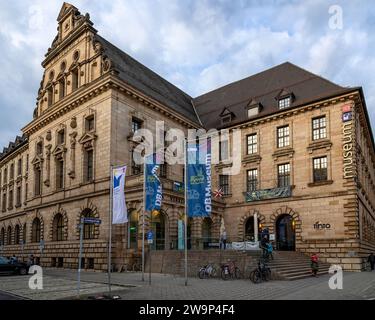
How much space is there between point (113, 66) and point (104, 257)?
16.9 m

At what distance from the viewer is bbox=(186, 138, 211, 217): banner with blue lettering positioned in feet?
75.0

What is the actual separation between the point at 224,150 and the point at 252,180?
16.6 feet

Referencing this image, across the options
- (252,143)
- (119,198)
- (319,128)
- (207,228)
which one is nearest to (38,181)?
(207,228)

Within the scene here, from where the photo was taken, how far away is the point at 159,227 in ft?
109

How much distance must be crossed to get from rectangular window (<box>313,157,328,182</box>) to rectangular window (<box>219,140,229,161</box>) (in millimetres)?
10167

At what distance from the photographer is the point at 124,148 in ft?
121

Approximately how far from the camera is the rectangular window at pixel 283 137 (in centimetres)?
3995

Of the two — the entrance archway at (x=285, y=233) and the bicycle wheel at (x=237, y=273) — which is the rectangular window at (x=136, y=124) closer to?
the entrance archway at (x=285, y=233)

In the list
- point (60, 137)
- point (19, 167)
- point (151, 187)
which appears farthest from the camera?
point (19, 167)

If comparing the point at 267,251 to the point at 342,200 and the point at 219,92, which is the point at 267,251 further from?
the point at 219,92

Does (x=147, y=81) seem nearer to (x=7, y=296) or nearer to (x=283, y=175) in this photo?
(x=283, y=175)

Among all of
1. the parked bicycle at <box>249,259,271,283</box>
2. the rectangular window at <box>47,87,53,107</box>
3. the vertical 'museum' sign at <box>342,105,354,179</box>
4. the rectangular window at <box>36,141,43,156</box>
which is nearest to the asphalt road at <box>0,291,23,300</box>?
the parked bicycle at <box>249,259,271,283</box>

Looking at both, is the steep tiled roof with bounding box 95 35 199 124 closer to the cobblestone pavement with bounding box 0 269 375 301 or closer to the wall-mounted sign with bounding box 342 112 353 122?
the wall-mounted sign with bounding box 342 112 353 122
